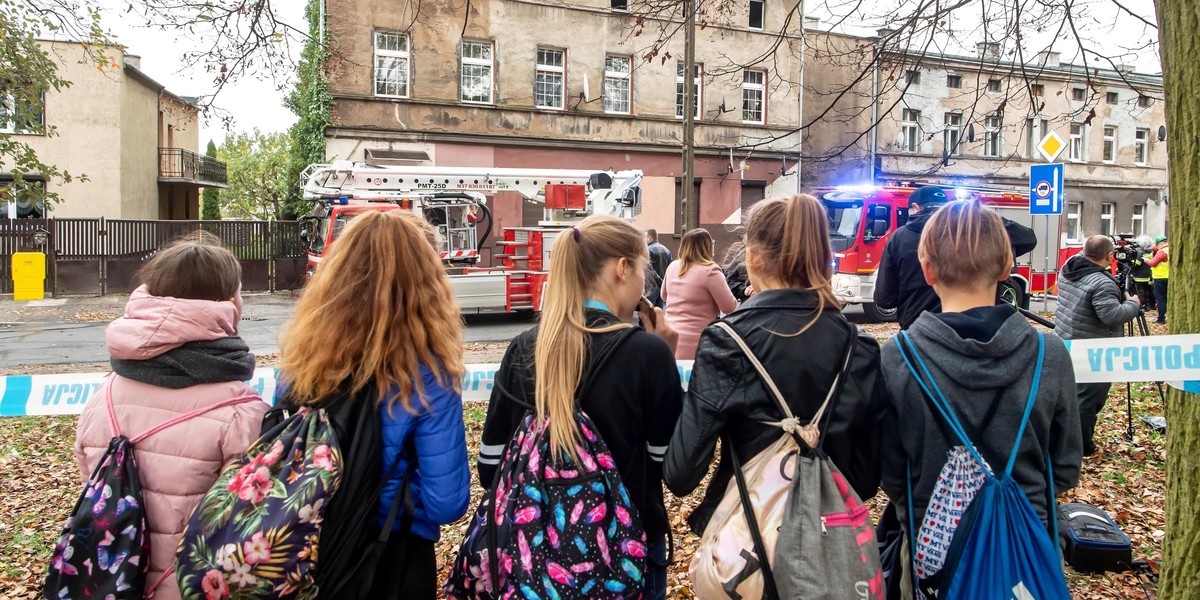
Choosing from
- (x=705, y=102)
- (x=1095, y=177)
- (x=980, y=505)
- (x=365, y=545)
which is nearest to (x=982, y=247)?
(x=980, y=505)

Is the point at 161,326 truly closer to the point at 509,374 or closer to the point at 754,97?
the point at 509,374

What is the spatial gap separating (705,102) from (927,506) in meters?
28.0

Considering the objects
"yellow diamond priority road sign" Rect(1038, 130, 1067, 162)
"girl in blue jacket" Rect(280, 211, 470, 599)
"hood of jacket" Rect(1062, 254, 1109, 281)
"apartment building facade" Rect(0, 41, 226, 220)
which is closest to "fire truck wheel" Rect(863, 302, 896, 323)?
"yellow diamond priority road sign" Rect(1038, 130, 1067, 162)

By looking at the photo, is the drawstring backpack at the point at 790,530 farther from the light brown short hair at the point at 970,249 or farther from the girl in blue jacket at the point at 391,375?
the girl in blue jacket at the point at 391,375

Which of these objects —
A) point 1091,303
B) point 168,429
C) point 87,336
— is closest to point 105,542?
point 168,429

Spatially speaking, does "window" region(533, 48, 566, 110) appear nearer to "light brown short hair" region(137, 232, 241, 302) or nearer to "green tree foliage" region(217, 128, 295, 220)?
"green tree foliage" region(217, 128, 295, 220)

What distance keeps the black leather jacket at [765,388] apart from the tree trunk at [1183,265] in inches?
57.2

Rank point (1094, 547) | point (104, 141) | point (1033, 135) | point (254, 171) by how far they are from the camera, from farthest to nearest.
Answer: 1. point (254, 171)
2. point (1033, 135)
3. point (104, 141)
4. point (1094, 547)

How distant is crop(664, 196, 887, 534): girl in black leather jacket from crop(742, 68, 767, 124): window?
2844 centimetres

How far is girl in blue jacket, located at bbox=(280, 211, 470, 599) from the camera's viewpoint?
2.33m

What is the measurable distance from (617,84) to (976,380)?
2673cm

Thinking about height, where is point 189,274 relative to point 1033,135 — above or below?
below

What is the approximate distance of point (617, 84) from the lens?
28.0 m

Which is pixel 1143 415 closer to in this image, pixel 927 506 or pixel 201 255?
pixel 927 506
